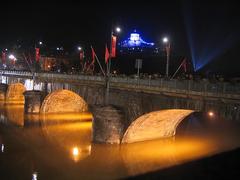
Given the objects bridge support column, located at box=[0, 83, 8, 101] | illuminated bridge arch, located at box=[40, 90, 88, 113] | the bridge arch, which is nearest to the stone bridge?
illuminated bridge arch, located at box=[40, 90, 88, 113]

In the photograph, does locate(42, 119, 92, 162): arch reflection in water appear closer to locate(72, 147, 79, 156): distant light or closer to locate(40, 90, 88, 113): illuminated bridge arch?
locate(72, 147, 79, 156): distant light

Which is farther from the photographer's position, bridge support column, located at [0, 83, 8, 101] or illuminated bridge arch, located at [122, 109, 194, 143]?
bridge support column, located at [0, 83, 8, 101]

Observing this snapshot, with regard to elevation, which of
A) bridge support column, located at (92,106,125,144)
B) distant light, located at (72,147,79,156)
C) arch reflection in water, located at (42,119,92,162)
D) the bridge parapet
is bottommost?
distant light, located at (72,147,79,156)

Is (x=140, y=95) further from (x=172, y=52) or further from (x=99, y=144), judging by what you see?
(x=172, y=52)

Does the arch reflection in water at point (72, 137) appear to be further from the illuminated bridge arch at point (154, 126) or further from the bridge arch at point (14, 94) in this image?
the bridge arch at point (14, 94)

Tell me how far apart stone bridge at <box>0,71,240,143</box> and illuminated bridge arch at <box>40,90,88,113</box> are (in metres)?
2.70

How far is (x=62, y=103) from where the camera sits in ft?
167

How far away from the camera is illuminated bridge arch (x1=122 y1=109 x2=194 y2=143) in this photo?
28966 millimetres

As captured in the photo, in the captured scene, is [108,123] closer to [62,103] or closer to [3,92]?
[62,103]

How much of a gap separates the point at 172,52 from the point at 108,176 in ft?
192

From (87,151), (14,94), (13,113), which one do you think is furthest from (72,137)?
(14,94)

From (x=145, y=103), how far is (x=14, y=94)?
4224cm

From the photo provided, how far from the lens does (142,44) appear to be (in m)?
139

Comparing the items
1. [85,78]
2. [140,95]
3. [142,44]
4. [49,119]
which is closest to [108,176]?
[140,95]
